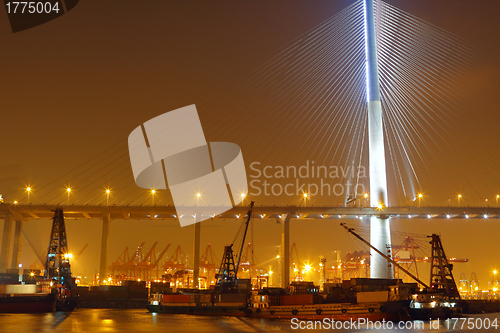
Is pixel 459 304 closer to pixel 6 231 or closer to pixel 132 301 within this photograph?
pixel 132 301

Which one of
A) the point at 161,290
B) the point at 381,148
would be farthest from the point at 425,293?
the point at 161,290

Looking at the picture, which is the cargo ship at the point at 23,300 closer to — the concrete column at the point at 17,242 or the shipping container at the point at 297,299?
the shipping container at the point at 297,299

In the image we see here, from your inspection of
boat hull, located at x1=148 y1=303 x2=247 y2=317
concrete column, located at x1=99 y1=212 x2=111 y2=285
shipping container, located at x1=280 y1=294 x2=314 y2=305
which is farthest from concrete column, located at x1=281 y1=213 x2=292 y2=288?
shipping container, located at x1=280 y1=294 x2=314 y2=305

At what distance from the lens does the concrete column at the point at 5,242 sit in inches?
3322

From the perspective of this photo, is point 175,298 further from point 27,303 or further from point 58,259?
point 58,259

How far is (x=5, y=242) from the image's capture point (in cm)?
8644

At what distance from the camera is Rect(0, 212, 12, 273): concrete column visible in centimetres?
8438

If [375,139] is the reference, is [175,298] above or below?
below

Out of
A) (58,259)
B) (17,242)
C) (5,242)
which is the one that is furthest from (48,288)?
(17,242)

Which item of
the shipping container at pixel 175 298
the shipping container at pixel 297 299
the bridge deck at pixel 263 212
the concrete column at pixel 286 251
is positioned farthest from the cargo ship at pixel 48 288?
the concrete column at pixel 286 251

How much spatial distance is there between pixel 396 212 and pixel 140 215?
145 feet

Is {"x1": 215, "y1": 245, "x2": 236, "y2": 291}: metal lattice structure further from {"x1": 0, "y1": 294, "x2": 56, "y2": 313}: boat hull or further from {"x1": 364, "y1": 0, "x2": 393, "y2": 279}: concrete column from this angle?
{"x1": 364, "y1": 0, "x2": 393, "y2": 279}: concrete column

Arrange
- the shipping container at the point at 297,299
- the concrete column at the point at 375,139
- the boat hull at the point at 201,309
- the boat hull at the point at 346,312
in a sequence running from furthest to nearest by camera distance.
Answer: the concrete column at the point at 375,139
the boat hull at the point at 201,309
the shipping container at the point at 297,299
the boat hull at the point at 346,312

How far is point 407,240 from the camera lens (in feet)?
425
